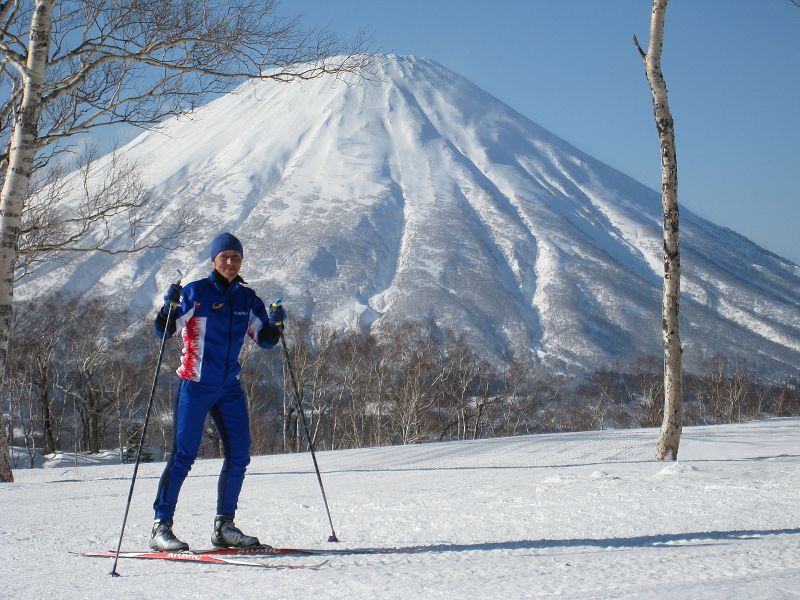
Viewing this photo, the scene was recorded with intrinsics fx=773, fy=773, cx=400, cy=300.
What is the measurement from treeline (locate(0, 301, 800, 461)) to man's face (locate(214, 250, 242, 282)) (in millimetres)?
22167

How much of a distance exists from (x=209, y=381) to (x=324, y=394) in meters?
29.8

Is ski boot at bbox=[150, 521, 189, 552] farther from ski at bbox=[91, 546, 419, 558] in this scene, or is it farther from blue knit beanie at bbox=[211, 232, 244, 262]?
blue knit beanie at bbox=[211, 232, 244, 262]

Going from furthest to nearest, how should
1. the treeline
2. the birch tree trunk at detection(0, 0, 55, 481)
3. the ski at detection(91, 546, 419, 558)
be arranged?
the treeline, the birch tree trunk at detection(0, 0, 55, 481), the ski at detection(91, 546, 419, 558)

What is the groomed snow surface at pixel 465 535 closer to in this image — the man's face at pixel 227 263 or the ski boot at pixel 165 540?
the ski boot at pixel 165 540

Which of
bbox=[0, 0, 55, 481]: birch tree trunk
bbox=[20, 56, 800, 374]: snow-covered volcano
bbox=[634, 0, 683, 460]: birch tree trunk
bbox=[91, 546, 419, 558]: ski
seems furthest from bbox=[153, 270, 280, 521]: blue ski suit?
bbox=[20, 56, 800, 374]: snow-covered volcano

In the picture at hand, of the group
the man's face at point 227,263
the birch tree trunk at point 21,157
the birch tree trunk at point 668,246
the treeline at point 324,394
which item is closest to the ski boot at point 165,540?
the man's face at point 227,263

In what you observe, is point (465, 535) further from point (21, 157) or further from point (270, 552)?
point (21, 157)

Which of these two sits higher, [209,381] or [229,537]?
[209,381]

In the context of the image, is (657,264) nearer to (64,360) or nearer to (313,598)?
(64,360)

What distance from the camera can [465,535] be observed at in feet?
12.4

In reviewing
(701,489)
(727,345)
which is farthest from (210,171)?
(701,489)

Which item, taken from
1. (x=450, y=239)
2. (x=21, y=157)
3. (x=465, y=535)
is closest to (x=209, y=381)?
(x=465, y=535)

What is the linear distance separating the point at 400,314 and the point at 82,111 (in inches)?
2449

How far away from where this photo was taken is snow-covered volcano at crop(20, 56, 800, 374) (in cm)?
7619
